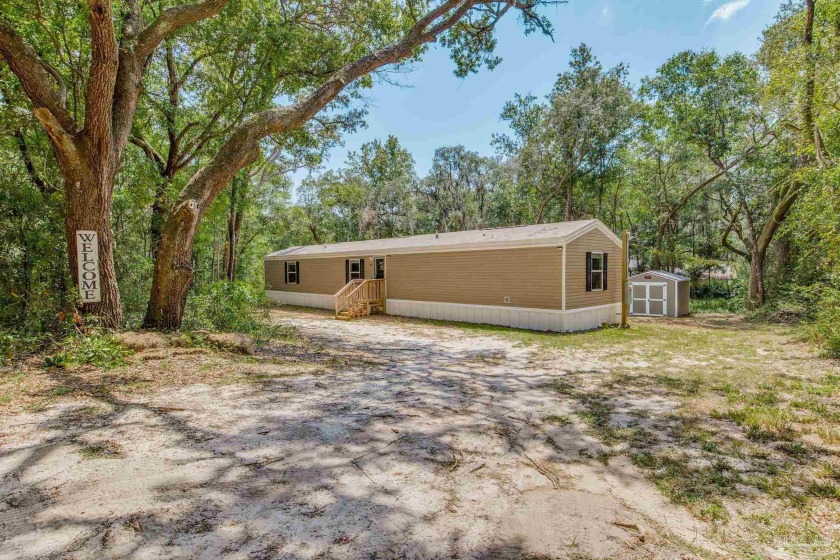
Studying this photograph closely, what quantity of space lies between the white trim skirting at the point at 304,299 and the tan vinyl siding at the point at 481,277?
11.4ft

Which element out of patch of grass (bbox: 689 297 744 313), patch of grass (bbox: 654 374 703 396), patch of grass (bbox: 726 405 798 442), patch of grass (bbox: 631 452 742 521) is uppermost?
patch of grass (bbox: 631 452 742 521)

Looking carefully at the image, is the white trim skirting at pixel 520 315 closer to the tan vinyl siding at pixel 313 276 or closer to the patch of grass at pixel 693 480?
the tan vinyl siding at pixel 313 276

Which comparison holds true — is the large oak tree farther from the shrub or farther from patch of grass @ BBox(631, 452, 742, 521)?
patch of grass @ BBox(631, 452, 742, 521)


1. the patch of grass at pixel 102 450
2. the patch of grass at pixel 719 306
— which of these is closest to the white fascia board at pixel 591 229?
the patch of grass at pixel 719 306

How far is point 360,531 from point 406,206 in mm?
31318

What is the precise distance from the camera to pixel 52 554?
1.88 meters

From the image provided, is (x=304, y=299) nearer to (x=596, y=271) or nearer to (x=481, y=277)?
(x=481, y=277)

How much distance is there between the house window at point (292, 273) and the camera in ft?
63.3

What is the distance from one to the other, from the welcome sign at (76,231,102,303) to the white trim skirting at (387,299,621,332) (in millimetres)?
9142

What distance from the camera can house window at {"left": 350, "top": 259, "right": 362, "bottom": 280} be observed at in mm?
16073

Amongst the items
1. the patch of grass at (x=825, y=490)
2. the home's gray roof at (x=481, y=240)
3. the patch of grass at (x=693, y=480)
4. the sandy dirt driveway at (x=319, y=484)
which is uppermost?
the home's gray roof at (x=481, y=240)

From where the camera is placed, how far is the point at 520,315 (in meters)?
11.4

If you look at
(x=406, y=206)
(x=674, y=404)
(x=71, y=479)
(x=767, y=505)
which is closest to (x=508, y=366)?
(x=674, y=404)

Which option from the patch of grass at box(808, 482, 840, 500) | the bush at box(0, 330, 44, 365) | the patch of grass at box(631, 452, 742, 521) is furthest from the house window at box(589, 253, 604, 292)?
the bush at box(0, 330, 44, 365)
